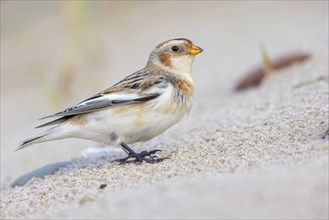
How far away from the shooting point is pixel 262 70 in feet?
24.4

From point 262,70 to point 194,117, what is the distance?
1.12 metres

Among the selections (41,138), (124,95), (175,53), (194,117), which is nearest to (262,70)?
(194,117)

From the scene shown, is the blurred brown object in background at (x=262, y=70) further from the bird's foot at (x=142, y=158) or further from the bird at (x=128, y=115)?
the bird's foot at (x=142, y=158)

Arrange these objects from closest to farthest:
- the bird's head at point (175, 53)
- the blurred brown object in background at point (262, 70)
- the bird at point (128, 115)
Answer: the bird at point (128, 115) → the bird's head at point (175, 53) → the blurred brown object in background at point (262, 70)

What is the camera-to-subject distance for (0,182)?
5746mm

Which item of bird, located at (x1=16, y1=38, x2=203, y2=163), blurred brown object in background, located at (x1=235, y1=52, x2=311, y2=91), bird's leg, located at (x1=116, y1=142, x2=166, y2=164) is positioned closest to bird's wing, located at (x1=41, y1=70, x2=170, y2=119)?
bird, located at (x1=16, y1=38, x2=203, y2=163)

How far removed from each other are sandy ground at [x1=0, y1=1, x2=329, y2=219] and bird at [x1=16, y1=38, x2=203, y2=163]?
0.69 ft

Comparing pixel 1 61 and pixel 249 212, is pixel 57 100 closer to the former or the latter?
pixel 1 61

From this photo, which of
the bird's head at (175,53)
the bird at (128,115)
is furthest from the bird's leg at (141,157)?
the bird's head at (175,53)

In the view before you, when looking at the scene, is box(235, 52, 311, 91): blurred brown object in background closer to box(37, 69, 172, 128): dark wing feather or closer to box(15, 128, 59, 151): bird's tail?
box(37, 69, 172, 128): dark wing feather

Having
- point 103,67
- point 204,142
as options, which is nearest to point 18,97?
point 103,67

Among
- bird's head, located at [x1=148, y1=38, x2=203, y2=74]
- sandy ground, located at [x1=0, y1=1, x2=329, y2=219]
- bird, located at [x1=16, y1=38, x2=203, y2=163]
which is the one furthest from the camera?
bird's head, located at [x1=148, y1=38, x2=203, y2=74]

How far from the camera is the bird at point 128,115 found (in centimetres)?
476

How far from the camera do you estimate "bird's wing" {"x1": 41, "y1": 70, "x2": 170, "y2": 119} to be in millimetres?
4805
